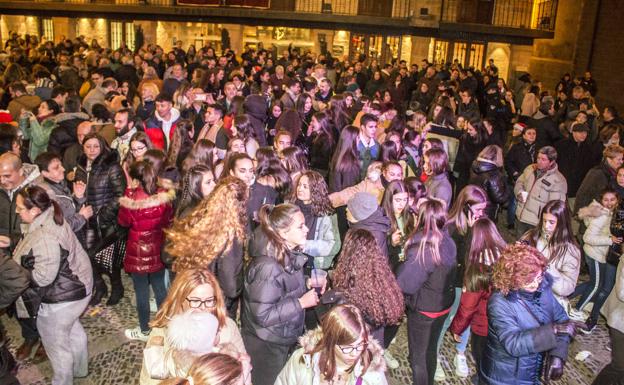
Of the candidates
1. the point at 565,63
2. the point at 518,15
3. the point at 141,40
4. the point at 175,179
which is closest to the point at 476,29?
the point at 518,15

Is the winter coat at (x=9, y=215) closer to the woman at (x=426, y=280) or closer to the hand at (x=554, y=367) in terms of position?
the woman at (x=426, y=280)

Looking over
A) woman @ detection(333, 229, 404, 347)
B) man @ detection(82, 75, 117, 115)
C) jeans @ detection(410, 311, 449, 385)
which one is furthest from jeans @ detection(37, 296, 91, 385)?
man @ detection(82, 75, 117, 115)

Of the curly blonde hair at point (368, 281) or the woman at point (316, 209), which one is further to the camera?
the woman at point (316, 209)

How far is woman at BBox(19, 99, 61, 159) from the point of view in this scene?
7164 millimetres

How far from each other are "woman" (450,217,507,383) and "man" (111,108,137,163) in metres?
4.24

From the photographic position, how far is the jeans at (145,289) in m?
5.09

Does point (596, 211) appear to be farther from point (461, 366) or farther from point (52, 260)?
point (52, 260)

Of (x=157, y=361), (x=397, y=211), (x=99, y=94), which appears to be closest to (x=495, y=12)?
(x=99, y=94)

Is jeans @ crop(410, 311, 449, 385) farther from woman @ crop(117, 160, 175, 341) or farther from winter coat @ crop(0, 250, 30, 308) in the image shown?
winter coat @ crop(0, 250, 30, 308)

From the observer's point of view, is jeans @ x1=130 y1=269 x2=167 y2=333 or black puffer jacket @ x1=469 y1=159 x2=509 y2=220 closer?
jeans @ x1=130 y1=269 x2=167 y2=333

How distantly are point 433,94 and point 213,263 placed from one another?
11.5 meters

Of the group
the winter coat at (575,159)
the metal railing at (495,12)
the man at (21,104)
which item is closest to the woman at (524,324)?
the winter coat at (575,159)

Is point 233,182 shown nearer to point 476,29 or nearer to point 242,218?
point 242,218

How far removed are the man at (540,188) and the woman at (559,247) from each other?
160 centimetres
